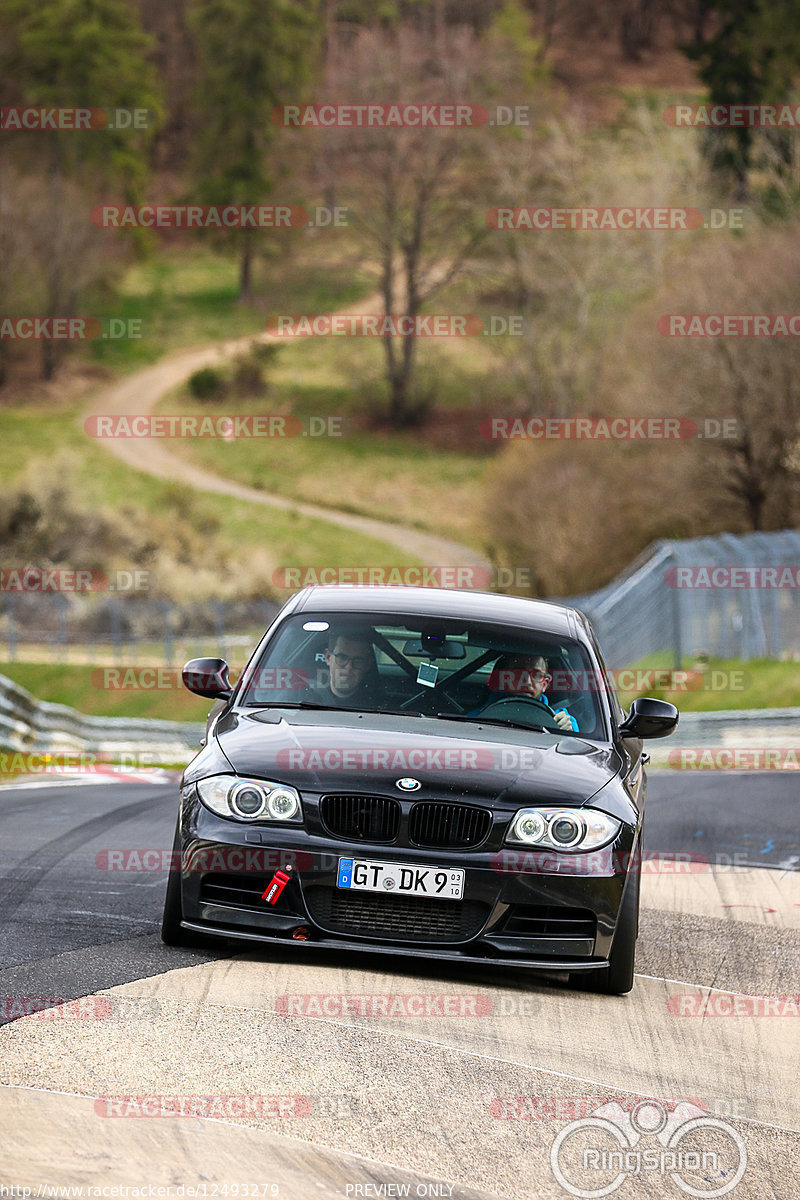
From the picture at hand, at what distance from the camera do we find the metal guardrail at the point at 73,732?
21844 mm

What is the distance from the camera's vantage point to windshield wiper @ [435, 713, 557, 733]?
703cm

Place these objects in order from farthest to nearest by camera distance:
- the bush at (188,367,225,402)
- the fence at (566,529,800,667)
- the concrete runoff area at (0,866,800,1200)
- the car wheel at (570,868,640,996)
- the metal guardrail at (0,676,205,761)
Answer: the bush at (188,367,225,402), the fence at (566,529,800,667), the metal guardrail at (0,676,205,761), the car wheel at (570,868,640,996), the concrete runoff area at (0,866,800,1200)

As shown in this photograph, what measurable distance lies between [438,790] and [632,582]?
2311 cm

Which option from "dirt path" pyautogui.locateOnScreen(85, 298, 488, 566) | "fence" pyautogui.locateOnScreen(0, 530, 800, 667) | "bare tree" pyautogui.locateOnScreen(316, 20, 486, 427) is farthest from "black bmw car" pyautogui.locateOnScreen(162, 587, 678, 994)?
"bare tree" pyautogui.locateOnScreen(316, 20, 486, 427)

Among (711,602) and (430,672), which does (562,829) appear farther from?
(711,602)

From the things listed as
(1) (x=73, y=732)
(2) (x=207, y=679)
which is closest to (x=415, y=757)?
(2) (x=207, y=679)

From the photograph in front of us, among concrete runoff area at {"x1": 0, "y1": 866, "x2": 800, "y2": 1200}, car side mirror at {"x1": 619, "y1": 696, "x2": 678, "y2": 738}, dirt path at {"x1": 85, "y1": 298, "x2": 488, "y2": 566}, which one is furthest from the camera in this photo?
dirt path at {"x1": 85, "y1": 298, "x2": 488, "y2": 566}

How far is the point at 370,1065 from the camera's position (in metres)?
5.05

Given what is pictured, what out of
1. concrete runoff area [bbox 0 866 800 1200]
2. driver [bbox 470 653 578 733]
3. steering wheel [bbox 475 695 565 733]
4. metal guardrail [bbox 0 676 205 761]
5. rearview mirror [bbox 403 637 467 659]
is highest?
rearview mirror [bbox 403 637 467 659]

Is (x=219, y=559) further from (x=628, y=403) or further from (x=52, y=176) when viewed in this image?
(x=52, y=176)

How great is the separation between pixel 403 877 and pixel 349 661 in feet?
5.20

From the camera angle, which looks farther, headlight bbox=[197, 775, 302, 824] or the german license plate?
headlight bbox=[197, 775, 302, 824]

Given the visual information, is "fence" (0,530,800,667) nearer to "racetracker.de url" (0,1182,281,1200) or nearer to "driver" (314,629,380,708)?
"driver" (314,629,380,708)

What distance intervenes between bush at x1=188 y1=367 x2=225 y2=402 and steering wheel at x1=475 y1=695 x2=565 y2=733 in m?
73.4
